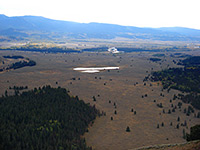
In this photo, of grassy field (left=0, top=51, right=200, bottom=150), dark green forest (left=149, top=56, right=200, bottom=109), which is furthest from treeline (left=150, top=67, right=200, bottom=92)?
grassy field (left=0, top=51, right=200, bottom=150)

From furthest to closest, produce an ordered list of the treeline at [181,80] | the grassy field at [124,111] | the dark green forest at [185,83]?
the treeline at [181,80]
the dark green forest at [185,83]
the grassy field at [124,111]

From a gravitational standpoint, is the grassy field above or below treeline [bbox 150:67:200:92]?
below

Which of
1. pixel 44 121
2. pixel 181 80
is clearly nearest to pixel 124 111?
pixel 44 121

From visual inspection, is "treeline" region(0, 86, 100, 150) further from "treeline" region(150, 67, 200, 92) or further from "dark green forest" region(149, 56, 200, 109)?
"treeline" region(150, 67, 200, 92)

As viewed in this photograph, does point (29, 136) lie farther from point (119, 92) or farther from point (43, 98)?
point (119, 92)

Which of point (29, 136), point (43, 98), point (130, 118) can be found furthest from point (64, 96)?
point (29, 136)

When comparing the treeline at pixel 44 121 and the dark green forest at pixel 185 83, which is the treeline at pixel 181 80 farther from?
the treeline at pixel 44 121

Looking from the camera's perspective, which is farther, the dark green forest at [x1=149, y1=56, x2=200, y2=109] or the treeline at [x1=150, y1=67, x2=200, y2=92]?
the treeline at [x1=150, y1=67, x2=200, y2=92]

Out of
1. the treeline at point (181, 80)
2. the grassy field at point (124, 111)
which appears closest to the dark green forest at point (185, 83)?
the treeline at point (181, 80)
